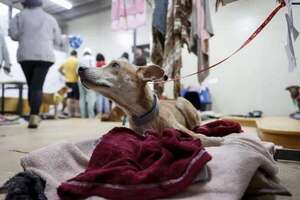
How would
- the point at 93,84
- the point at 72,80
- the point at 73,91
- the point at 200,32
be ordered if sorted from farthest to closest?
the point at 73,91 → the point at 72,80 → the point at 200,32 → the point at 93,84

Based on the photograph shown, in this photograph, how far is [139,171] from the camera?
87 centimetres

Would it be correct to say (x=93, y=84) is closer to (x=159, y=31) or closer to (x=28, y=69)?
(x=159, y=31)

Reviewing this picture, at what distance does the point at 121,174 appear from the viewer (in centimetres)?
84

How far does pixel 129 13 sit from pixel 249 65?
12.6 ft

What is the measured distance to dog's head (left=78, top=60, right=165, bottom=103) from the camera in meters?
1.46

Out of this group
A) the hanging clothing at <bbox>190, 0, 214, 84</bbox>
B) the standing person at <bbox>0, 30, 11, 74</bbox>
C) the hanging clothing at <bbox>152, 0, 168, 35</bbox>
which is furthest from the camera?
the standing person at <bbox>0, 30, 11, 74</bbox>

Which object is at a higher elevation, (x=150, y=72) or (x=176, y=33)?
(x=176, y=33)

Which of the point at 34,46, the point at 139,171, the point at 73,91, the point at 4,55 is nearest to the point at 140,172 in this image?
the point at 139,171

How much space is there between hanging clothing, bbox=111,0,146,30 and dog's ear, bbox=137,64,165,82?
1.96m

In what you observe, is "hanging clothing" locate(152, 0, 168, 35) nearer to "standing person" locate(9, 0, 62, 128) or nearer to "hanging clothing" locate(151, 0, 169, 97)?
"hanging clothing" locate(151, 0, 169, 97)

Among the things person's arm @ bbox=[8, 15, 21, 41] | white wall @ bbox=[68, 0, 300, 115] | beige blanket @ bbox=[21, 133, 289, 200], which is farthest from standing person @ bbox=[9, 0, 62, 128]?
white wall @ bbox=[68, 0, 300, 115]

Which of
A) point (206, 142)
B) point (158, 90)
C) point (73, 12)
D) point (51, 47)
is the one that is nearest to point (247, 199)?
point (206, 142)

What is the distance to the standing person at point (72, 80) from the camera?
666cm

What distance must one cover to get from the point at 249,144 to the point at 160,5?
1951 millimetres
